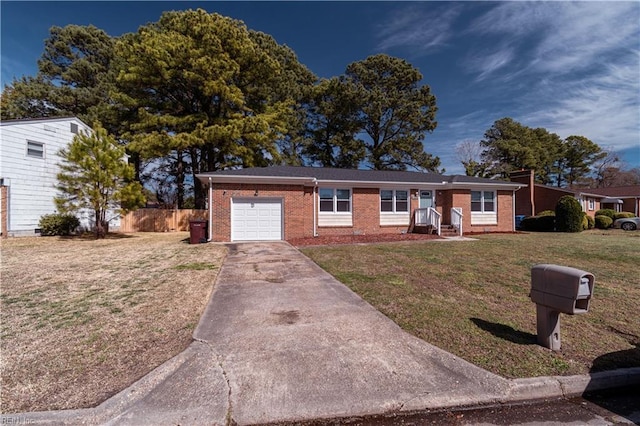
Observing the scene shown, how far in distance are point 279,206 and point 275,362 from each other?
11314 millimetres

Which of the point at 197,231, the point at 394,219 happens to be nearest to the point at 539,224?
the point at 394,219

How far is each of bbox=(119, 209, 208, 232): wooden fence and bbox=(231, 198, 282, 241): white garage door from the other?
9.85 m

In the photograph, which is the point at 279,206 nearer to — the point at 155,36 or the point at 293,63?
the point at 155,36

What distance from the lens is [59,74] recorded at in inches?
995

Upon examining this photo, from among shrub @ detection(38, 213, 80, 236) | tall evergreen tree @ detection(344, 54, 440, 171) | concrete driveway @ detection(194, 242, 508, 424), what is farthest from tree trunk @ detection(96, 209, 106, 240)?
tall evergreen tree @ detection(344, 54, 440, 171)

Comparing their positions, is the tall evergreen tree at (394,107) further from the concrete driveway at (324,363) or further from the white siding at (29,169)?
the concrete driveway at (324,363)

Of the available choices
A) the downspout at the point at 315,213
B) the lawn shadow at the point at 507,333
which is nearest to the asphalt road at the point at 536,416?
the lawn shadow at the point at 507,333

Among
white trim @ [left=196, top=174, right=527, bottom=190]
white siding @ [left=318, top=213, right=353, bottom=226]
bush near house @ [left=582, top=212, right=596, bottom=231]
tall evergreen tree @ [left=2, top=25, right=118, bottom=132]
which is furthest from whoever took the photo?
tall evergreen tree @ [left=2, top=25, right=118, bottom=132]

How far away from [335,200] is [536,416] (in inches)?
528

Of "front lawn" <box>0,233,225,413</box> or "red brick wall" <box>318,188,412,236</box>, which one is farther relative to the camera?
"red brick wall" <box>318,188,412,236</box>

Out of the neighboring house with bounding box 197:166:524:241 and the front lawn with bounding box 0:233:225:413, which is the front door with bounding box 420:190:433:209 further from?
the front lawn with bounding box 0:233:225:413

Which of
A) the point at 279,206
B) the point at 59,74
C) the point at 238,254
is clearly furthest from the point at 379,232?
the point at 59,74

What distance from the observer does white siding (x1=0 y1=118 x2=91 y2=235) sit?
1456cm

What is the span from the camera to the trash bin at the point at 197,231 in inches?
519
